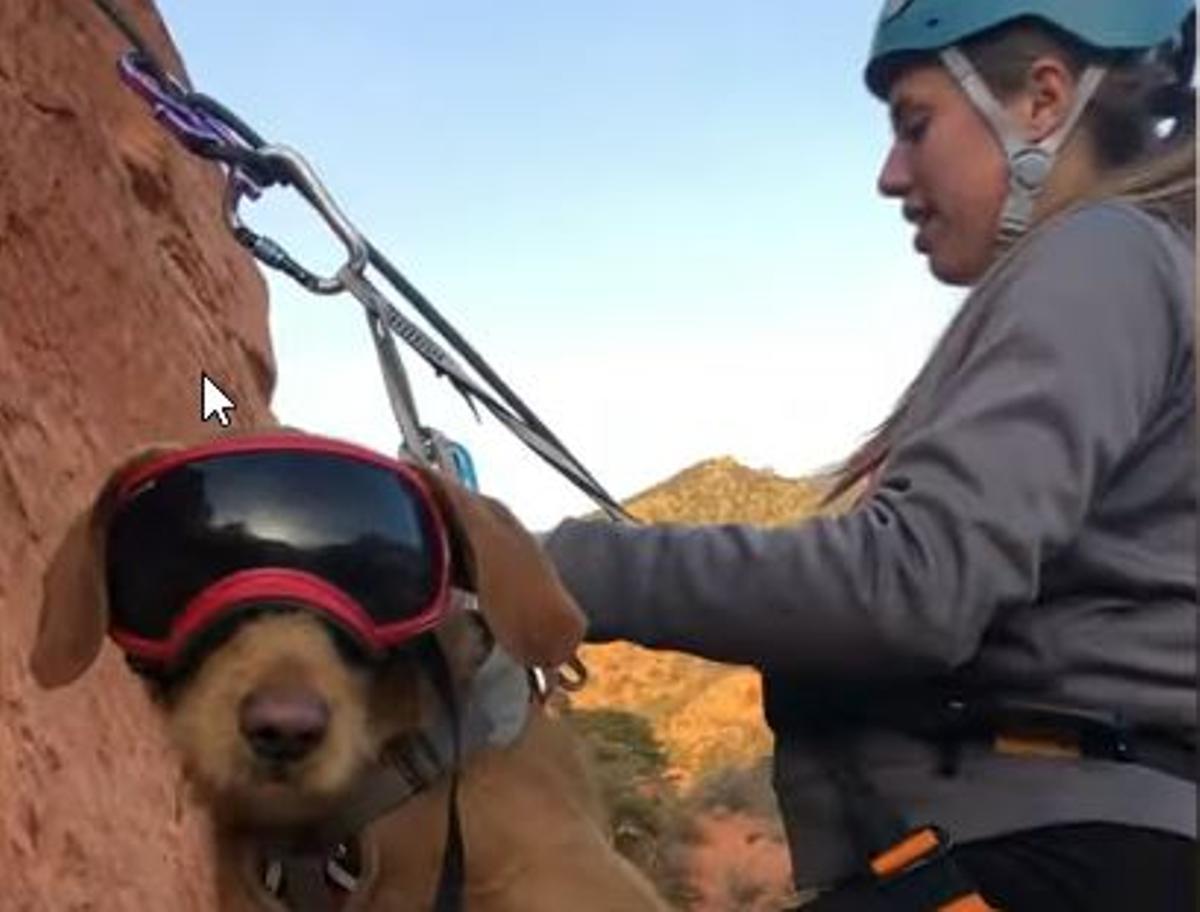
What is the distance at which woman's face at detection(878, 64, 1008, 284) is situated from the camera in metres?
3.50

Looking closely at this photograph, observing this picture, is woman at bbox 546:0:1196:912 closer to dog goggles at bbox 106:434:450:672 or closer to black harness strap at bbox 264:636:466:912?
dog goggles at bbox 106:434:450:672

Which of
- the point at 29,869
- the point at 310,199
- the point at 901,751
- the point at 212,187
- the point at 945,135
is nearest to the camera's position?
the point at 901,751

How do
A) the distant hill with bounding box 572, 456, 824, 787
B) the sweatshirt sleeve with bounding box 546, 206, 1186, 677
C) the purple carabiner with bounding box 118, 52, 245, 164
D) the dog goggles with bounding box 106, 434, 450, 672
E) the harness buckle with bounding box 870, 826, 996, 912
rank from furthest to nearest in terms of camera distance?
the distant hill with bounding box 572, 456, 824, 787
the purple carabiner with bounding box 118, 52, 245, 164
the dog goggles with bounding box 106, 434, 450, 672
the harness buckle with bounding box 870, 826, 996, 912
the sweatshirt sleeve with bounding box 546, 206, 1186, 677

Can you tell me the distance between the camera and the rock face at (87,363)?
40.1 feet

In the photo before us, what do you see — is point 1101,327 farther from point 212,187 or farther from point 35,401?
point 212,187

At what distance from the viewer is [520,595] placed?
3.28 m

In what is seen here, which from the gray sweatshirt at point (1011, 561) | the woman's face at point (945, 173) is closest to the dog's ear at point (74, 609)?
the gray sweatshirt at point (1011, 561)

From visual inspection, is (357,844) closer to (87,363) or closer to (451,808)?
(451,808)

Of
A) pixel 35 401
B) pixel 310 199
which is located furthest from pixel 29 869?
pixel 310 199

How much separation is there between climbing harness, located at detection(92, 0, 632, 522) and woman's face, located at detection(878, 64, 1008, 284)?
615 millimetres

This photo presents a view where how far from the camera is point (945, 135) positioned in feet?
11.5

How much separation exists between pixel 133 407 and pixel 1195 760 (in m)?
13.3

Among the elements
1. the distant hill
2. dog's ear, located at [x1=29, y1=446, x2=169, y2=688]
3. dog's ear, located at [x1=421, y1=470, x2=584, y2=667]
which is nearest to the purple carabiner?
dog's ear, located at [x1=29, y1=446, x2=169, y2=688]

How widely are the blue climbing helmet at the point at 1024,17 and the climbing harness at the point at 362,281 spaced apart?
770 millimetres
